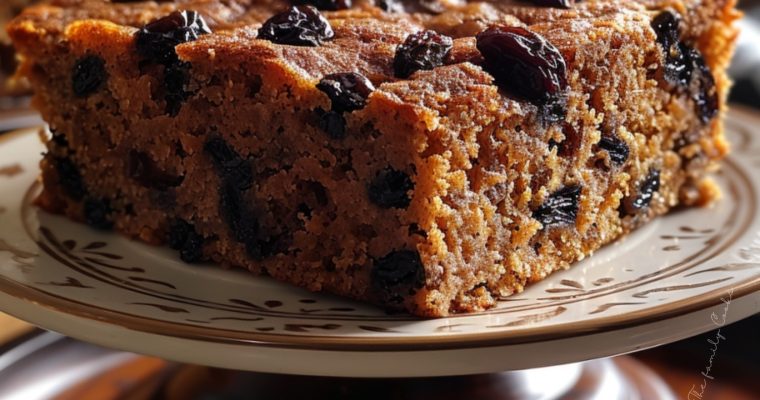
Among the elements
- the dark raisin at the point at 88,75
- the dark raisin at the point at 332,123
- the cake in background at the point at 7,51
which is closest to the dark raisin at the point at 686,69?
the dark raisin at the point at 332,123

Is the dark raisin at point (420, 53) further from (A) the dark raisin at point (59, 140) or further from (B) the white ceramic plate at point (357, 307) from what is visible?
(A) the dark raisin at point (59, 140)

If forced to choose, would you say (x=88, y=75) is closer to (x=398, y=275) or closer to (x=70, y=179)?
(x=70, y=179)

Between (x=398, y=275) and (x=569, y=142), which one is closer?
(x=398, y=275)

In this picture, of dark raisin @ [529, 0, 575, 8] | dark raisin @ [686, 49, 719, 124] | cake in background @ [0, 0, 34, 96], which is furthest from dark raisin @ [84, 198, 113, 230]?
cake in background @ [0, 0, 34, 96]

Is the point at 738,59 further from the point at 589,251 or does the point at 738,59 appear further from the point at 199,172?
the point at 199,172

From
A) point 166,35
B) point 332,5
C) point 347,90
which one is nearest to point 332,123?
point 347,90

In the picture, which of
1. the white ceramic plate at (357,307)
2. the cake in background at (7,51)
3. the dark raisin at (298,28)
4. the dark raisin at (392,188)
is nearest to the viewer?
the white ceramic plate at (357,307)

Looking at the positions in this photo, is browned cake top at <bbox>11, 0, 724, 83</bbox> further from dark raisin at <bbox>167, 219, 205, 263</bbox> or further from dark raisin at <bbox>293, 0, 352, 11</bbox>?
dark raisin at <bbox>167, 219, 205, 263</bbox>
